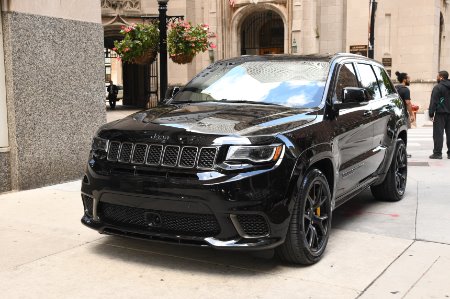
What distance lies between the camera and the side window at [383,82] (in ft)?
24.3

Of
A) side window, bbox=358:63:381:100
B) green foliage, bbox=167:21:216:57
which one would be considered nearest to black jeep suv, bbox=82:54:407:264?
side window, bbox=358:63:381:100

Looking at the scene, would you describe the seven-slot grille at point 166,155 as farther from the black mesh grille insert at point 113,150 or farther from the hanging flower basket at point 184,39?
the hanging flower basket at point 184,39

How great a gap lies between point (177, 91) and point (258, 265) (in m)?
2.32

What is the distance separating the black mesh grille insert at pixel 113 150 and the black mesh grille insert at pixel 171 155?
53 centimetres

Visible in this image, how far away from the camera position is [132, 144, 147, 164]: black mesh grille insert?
460cm

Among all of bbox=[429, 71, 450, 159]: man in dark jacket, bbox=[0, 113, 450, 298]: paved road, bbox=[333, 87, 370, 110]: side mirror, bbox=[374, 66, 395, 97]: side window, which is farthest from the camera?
bbox=[429, 71, 450, 159]: man in dark jacket

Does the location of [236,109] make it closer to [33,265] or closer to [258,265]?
[258,265]

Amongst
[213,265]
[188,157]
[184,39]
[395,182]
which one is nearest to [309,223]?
[213,265]

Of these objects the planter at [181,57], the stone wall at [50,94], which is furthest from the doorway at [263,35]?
the stone wall at [50,94]

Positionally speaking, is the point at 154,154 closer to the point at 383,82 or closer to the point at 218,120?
the point at 218,120

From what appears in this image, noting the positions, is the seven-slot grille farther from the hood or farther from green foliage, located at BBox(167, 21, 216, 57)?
green foliage, located at BBox(167, 21, 216, 57)

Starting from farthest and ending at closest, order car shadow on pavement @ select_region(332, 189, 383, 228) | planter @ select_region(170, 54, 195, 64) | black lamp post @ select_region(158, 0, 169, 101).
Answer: planter @ select_region(170, 54, 195, 64) → black lamp post @ select_region(158, 0, 169, 101) → car shadow on pavement @ select_region(332, 189, 383, 228)

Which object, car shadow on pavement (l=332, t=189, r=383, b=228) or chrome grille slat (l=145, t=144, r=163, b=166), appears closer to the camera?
chrome grille slat (l=145, t=144, r=163, b=166)

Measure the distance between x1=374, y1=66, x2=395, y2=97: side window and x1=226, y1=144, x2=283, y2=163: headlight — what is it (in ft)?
11.1
